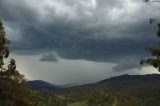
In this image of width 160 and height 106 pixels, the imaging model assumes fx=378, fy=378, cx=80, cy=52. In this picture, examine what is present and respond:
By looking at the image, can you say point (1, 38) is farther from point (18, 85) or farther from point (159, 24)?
point (159, 24)

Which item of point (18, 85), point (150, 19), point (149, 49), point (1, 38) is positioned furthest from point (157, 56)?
point (18, 85)

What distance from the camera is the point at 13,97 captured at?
328ft

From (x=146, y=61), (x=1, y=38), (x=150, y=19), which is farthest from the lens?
(x=1, y=38)

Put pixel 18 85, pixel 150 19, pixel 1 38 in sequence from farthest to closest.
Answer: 1. pixel 18 85
2. pixel 1 38
3. pixel 150 19

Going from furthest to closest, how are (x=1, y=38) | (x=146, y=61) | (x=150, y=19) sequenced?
(x=1, y=38)
(x=146, y=61)
(x=150, y=19)

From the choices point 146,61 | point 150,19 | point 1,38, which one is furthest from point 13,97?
point 150,19

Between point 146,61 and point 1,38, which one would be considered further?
point 1,38

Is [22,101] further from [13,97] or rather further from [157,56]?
[157,56]

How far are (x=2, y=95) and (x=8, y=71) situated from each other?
1187 cm

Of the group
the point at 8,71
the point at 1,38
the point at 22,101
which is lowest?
the point at 22,101

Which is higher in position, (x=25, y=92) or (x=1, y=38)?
(x=1, y=38)

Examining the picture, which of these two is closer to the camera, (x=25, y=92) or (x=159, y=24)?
(x=159, y=24)

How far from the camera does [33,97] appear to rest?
10288cm

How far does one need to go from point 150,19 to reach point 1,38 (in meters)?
45.3
